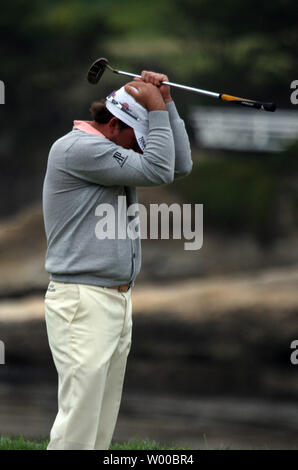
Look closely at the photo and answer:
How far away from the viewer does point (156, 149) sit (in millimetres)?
3406

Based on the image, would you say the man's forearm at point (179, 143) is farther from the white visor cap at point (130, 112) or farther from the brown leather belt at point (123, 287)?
the brown leather belt at point (123, 287)

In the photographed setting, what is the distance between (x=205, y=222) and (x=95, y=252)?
11.1 metres

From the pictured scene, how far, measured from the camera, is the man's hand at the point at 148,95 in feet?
11.4

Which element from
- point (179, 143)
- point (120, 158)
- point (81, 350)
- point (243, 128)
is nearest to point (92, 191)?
point (120, 158)

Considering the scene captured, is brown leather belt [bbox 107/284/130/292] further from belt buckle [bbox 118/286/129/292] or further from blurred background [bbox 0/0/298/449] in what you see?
blurred background [bbox 0/0/298/449]

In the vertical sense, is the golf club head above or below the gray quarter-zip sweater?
above

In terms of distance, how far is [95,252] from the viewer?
3393 mm

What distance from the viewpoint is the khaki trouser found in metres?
3.31

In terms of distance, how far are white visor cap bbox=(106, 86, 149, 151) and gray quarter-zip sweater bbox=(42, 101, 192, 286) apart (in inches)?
2.5

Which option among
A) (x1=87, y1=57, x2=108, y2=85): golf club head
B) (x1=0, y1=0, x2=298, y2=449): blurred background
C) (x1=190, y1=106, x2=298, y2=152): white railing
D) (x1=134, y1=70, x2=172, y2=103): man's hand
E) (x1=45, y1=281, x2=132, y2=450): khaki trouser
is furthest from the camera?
(x1=190, y1=106, x2=298, y2=152): white railing

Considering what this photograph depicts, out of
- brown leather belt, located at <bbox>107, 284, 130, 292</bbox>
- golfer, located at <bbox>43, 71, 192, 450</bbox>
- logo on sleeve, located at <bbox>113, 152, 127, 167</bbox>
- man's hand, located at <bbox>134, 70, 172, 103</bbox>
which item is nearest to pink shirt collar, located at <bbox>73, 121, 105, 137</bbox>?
golfer, located at <bbox>43, 71, 192, 450</bbox>

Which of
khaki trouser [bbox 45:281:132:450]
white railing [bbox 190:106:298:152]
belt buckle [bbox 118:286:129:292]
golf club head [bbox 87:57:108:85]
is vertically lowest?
khaki trouser [bbox 45:281:132:450]

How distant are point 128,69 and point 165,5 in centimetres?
247

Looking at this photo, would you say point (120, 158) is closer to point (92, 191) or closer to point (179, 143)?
point (92, 191)
